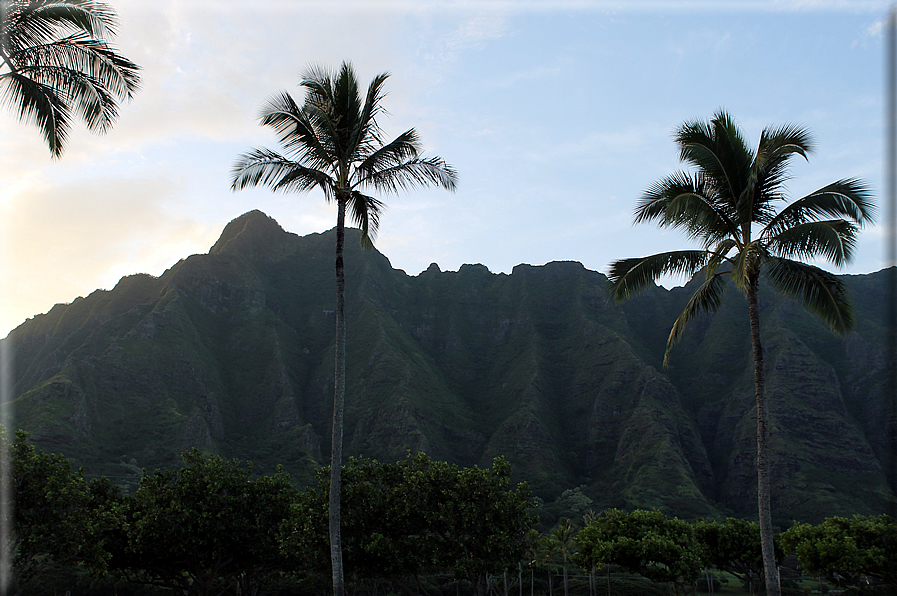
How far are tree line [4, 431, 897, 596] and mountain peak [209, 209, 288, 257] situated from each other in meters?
165

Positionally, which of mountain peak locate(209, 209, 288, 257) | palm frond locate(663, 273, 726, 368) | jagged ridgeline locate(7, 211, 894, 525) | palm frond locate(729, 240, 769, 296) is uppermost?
mountain peak locate(209, 209, 288, 257)

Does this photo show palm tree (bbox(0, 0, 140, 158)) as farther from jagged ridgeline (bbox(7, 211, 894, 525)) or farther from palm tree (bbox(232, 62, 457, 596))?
jagged ridgeline (bbox(7, 211, 894, 525))

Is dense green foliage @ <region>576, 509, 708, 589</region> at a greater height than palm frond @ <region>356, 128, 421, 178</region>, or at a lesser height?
lesser

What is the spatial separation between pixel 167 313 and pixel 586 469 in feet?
319

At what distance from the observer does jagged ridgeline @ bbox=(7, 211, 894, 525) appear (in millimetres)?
102188

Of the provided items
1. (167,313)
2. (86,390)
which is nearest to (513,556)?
(86,390)

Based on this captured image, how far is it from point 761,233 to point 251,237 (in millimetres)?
191402

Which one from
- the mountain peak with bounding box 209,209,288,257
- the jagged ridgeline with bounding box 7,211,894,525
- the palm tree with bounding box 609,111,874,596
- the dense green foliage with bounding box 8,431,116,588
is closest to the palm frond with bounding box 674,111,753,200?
the palm tree with bounding box 609,111,874,596

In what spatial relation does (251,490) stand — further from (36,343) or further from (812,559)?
(36,343)

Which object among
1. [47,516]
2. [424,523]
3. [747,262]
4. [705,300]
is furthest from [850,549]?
[47,516]

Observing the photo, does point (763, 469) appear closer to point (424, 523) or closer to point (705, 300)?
point (705, 300)

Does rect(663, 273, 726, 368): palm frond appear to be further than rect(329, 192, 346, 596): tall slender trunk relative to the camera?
Yes

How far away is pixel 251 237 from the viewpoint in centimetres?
19088

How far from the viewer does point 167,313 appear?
5212 inches
